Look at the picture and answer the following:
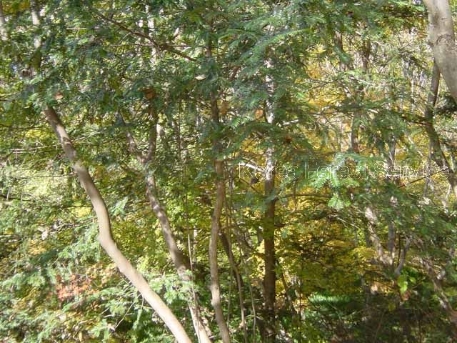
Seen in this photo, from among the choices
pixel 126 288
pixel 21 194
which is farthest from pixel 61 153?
pixel 126 288

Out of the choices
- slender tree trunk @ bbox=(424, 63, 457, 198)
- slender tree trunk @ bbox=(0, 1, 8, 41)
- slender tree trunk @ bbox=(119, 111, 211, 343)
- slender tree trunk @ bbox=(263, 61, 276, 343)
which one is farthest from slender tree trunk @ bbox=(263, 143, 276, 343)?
slender tree trunk @ bbox=(0, 1, 8, 41)

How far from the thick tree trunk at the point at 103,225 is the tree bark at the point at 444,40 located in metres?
2.76

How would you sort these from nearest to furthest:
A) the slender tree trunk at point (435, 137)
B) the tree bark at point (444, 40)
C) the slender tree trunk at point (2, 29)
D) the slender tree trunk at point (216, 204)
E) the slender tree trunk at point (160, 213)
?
1. the tree bark at point (444, 40)
2. the slender tree trunk at point (2, 29)
3. the slender tree trunk at point (216, 204)
4. the slender tree trunk at point (160, 213)
5. the slender tree trunk at point (435, 137)

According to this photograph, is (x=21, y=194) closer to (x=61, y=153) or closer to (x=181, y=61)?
(x=61, y=153)

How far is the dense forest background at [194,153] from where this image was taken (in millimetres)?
3379

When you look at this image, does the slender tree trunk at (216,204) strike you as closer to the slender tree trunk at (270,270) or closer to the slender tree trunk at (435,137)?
the slender tree trunk at (270,270)

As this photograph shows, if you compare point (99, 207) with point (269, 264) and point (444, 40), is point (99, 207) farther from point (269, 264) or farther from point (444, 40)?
point (269, 264)

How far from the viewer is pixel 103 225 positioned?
13.0 feet

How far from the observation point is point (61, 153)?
484cm

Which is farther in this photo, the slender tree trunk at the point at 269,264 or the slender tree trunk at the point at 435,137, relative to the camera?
the slender tree trunk at the point at 269,264

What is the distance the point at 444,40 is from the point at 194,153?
276cm

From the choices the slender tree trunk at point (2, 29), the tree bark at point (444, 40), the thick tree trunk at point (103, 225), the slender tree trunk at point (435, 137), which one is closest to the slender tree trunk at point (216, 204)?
the thick tree trunk at point (103, 225)

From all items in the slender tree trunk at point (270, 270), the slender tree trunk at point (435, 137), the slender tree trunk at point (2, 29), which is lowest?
the slender tree trunk at point (270, 270)

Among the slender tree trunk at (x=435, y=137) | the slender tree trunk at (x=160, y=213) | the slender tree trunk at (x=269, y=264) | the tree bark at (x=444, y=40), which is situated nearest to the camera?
the tree bark at (x=444, y=40)
